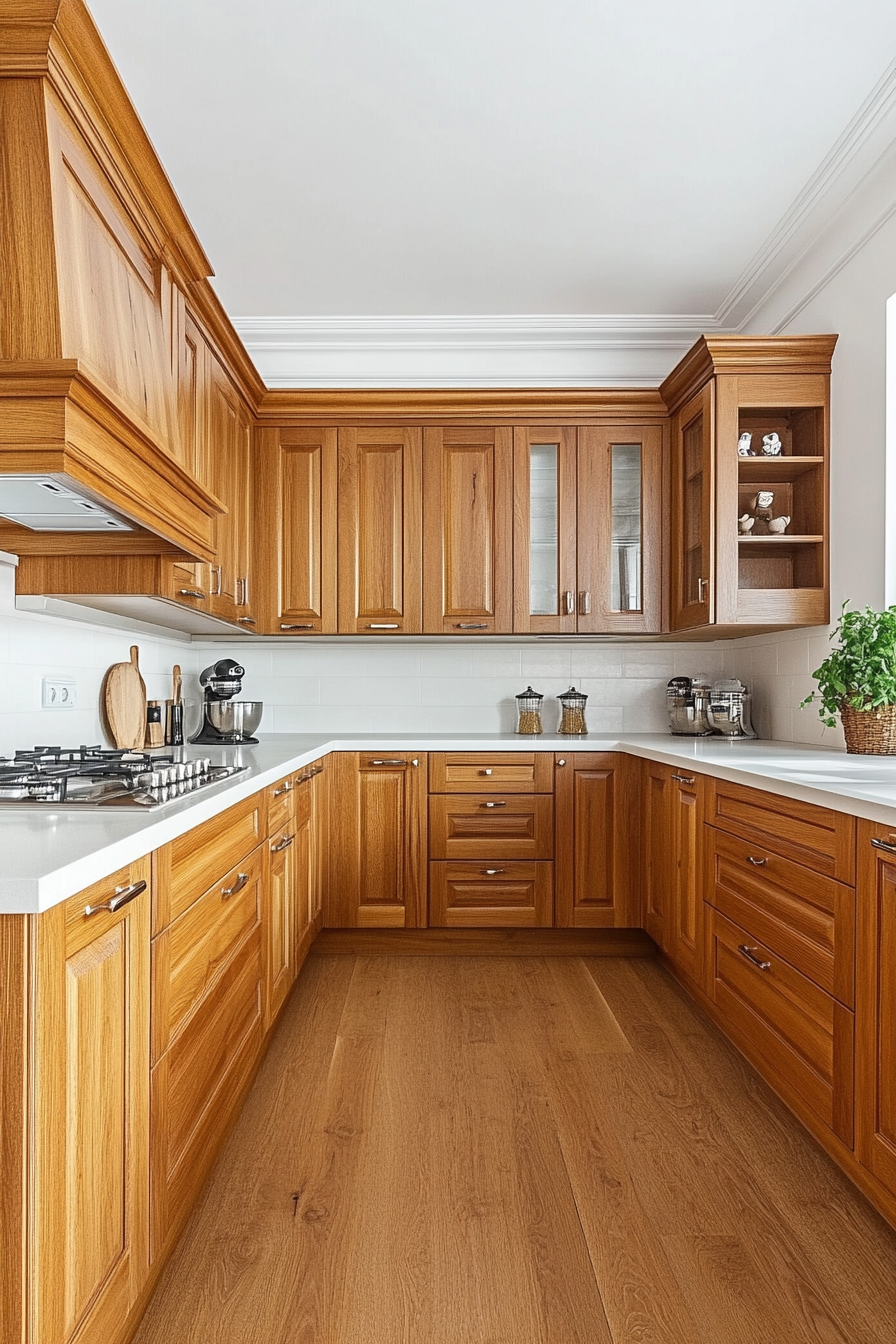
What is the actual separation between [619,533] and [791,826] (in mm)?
2039

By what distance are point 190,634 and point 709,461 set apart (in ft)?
7.63

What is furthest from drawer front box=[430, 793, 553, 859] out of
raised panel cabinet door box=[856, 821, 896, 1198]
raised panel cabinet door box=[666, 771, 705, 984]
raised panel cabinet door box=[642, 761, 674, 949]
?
raised panel cabinet door box=[856, 821, 896, 1198]

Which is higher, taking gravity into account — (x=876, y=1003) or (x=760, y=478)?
(x=760, y=478)

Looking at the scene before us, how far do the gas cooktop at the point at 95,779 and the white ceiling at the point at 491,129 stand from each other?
1824 mm

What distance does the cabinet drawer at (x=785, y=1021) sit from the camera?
183cm

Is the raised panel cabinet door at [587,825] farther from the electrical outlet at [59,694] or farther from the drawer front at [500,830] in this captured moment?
the electrical outlet at [59,694]

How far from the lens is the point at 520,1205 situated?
1813mm

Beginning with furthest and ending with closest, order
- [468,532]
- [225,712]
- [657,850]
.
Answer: [468,532], [225,712], [657,850]

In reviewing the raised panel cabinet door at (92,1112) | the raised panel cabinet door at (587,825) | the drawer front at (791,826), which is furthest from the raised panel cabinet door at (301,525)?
the raised panel cabinet door at (92,1112)

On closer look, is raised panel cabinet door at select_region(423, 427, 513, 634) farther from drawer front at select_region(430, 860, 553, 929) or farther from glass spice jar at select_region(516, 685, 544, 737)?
drawer front at select_region(430, 860, 553, 929)

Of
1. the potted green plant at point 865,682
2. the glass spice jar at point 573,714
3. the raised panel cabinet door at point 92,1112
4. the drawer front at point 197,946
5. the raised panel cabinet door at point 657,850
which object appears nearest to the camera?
the raised panel cabinet door at point 92,1112

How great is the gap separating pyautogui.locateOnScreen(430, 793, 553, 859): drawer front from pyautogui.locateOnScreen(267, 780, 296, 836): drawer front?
938 mm

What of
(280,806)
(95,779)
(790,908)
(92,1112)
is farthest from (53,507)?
(790,908)

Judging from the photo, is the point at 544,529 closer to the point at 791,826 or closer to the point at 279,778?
the point at 279,778
